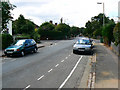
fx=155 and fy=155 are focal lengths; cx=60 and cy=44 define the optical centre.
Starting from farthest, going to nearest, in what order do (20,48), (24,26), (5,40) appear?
(24,26) < (5,40) < (20,48)

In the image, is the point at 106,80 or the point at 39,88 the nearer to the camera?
the point at 39,88

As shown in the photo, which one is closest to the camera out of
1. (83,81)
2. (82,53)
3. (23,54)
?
(83,81)

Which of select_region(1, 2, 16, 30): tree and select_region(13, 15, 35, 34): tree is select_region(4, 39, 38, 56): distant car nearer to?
select_region(1, 2, 16, 30): tree

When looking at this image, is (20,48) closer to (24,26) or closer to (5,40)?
(5,40)

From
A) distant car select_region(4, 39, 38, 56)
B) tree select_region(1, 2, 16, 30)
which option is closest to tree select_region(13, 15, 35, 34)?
tree select_region(1, 2, 16, 30)

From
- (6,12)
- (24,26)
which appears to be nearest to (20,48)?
(6,12)

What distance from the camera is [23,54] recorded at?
14641 millimetres

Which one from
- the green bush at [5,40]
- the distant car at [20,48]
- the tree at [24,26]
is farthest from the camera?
the tree at [24,26]

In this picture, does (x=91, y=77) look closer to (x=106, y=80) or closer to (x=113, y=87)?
(x=106, y=80)

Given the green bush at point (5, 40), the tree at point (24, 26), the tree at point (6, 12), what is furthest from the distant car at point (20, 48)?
the tree at point (24, 26)

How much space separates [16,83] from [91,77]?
3488mm

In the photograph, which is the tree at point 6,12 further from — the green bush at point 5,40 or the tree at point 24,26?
the tree at point 24,26

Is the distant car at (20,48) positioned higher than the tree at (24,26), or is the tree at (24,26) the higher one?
the tree at (24,26)

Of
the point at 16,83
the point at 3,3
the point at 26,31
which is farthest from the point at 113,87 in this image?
the point at 26,31
